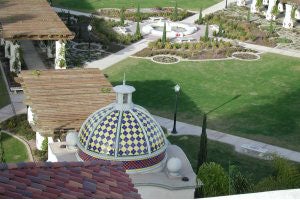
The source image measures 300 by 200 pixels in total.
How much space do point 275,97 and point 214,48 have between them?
480 inches

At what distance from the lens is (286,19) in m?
63.0

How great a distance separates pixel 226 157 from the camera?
106ft

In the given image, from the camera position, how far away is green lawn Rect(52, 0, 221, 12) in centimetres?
6919

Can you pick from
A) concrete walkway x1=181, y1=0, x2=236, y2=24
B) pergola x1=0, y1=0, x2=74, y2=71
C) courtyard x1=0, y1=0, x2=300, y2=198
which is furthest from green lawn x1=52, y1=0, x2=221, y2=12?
pergola x1=0, y1=0, x2=74, y2=71

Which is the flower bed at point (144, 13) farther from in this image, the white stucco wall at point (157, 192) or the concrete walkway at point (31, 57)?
the white stucco wall at point (157, 192)

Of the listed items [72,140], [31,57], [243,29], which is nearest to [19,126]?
[72,140]

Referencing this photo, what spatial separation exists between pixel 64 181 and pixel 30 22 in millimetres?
32280

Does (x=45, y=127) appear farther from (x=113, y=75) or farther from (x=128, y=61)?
(x=128, y=61)

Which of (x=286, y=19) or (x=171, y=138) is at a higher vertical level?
(x=286, y=19)

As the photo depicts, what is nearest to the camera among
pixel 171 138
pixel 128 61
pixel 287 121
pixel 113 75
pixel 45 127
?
pixel 45 127

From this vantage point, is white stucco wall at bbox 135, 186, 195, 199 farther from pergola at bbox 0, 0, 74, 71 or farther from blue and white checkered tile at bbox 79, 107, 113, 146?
pergola at bbox 0, 0, 74, 71

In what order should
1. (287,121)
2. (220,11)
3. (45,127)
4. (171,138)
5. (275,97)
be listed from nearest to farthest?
(45,127)
(171,138)
(287,121)
(275,97)
(220,11)

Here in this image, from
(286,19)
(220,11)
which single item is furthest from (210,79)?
(220,11)

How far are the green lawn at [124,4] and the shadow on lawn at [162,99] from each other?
85.4 ft
